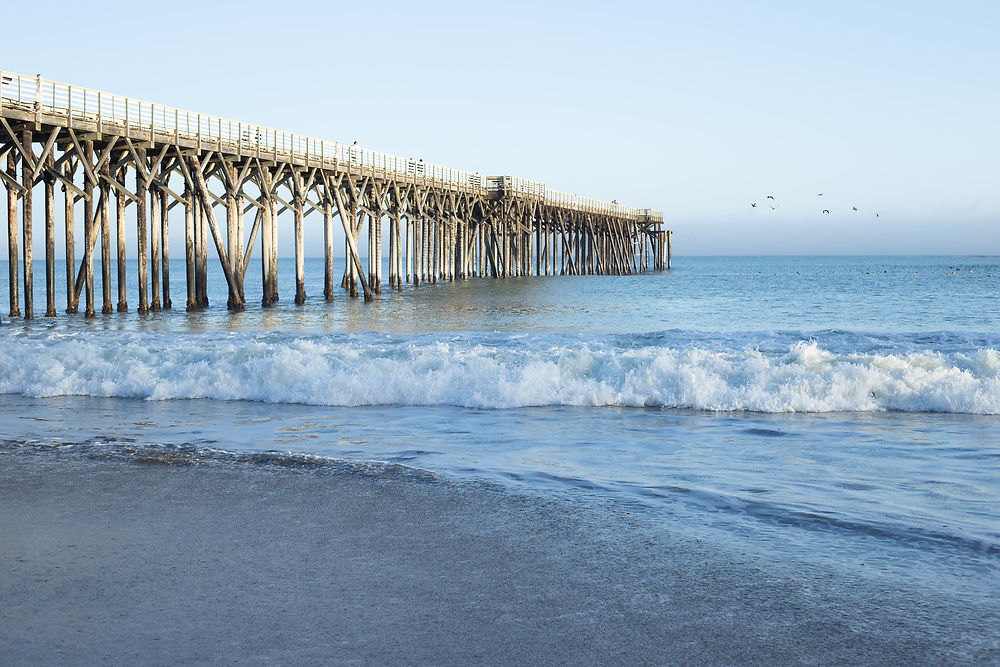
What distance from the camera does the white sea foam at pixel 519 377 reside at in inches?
372

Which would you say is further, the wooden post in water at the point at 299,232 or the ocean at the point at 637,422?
the wooden post in water at the point at 299,232

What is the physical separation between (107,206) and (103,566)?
22.2 meters

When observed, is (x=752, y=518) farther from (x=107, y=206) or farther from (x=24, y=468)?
(x=107, y=206)

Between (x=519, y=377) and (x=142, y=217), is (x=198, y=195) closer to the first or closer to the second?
(x=142, y=217)

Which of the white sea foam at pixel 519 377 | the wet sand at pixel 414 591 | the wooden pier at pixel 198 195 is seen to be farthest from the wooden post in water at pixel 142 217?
the wet sand at pixel 414 591

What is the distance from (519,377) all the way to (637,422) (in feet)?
7.16

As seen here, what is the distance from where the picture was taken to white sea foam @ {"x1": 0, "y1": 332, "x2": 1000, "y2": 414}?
944 cm

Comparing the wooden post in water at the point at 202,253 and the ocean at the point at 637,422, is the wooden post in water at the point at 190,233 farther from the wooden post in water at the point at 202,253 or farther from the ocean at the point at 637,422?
the ocean at the point at 637,422

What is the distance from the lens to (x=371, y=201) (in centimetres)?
3612

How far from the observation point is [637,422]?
8.42m

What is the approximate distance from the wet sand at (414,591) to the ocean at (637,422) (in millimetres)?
383

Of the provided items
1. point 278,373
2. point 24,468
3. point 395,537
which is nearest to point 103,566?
point 395,537

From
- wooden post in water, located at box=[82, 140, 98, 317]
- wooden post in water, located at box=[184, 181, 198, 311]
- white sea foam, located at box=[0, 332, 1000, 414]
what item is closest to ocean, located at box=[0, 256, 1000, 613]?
white sea foam, located at box=[0, 332, 1000, 414]

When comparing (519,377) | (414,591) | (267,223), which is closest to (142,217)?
(267,223)
